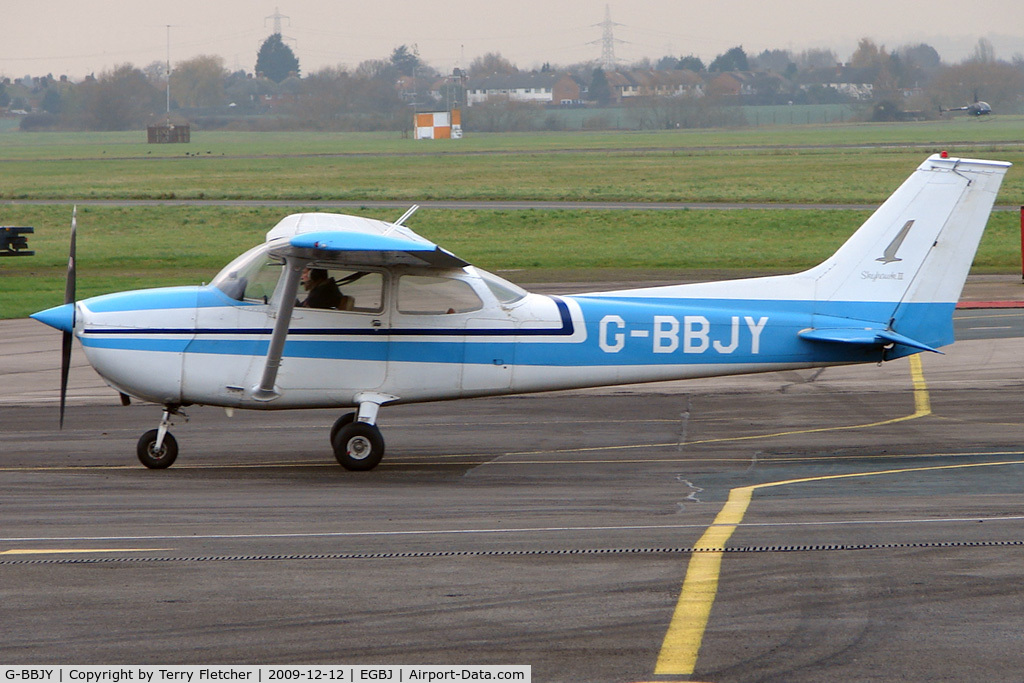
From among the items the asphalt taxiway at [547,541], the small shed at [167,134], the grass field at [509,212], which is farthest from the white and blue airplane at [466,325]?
the small shed at [167,134]

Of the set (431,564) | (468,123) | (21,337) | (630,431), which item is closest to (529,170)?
(21,337)

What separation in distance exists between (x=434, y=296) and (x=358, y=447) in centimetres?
162

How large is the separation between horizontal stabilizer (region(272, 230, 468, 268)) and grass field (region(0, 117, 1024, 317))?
14695 millimetres

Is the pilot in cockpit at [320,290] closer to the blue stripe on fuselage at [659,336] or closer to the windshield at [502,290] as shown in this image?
the blue stripe on fuselage at [659,336]

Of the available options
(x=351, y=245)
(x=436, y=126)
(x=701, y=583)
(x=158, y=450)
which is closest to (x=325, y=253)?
(x=351, y=245)

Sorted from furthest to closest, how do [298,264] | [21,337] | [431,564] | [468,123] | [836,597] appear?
[468,123]
[21,337]
[298,264]
[431,564]
[836,597]

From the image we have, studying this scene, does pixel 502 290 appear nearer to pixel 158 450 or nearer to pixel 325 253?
pixel 325 253

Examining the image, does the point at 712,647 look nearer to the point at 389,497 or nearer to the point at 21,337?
the point at 389,497

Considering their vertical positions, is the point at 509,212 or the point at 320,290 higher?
→ the point at 509,212

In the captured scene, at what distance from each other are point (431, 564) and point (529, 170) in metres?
66.3

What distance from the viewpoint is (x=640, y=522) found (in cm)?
879

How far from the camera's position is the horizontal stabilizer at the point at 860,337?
11.2 meters

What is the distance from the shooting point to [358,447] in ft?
35.7

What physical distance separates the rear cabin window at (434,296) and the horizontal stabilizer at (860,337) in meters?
3.29
